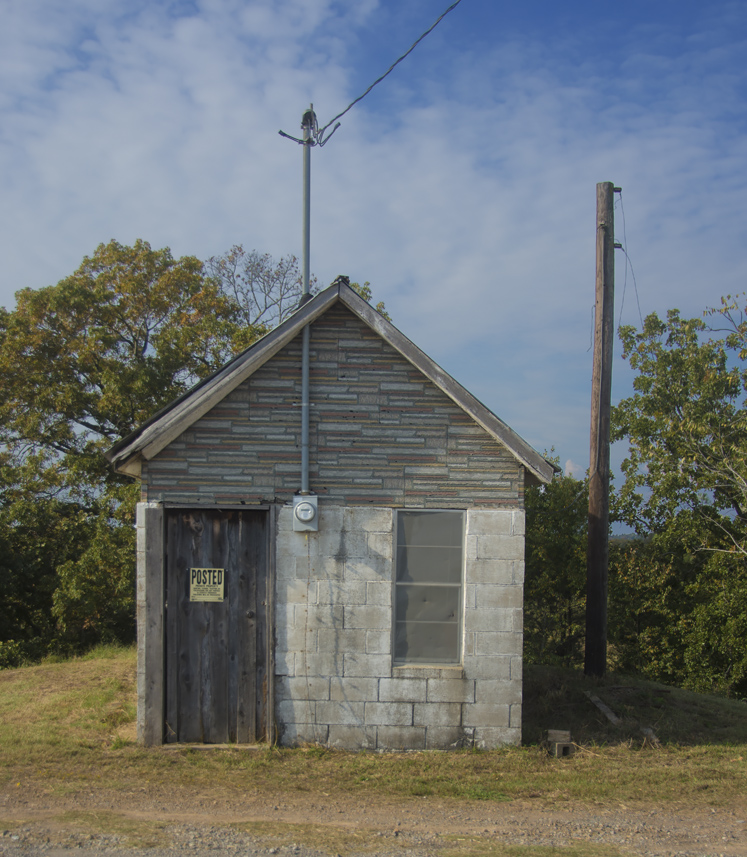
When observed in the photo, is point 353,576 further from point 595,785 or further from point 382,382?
point 595,785

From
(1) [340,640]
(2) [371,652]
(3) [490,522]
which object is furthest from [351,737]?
(3) [490,522]

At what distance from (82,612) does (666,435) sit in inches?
510

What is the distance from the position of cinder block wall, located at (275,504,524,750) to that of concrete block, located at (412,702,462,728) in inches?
0.4

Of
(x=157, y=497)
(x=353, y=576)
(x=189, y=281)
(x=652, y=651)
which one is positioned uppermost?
(x=189, y=281)

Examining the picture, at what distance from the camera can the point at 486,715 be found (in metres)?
7.51

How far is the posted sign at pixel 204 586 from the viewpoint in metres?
7.50

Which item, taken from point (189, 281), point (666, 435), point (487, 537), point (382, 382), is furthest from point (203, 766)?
point (189, 281)

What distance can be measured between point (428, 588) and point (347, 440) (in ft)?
5.81

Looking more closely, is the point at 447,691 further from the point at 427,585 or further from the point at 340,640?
the point at 340,640

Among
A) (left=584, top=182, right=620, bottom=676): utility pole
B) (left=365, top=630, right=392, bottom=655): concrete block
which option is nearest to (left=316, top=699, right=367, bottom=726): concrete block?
(left=365, top=630, right=392, bottom=655): concrete block

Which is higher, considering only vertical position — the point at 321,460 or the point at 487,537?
the point at 321,460

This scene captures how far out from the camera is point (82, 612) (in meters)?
16.0

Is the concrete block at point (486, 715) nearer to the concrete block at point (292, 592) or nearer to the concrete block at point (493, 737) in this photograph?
the concrete block at point (493, 737)

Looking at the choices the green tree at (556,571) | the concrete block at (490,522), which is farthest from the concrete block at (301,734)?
the green tree at (556,571)
